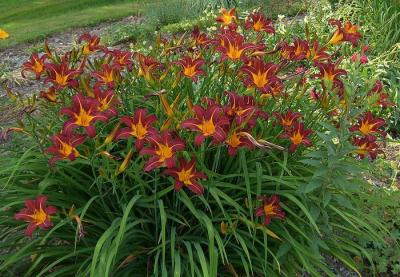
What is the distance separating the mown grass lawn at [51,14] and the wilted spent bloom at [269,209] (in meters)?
7.06

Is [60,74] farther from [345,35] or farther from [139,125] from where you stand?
[345,35]

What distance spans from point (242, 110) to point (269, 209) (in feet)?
1.55

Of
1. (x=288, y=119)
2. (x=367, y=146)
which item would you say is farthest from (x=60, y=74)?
(x=367, y=146)

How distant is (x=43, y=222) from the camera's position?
84.5 inches

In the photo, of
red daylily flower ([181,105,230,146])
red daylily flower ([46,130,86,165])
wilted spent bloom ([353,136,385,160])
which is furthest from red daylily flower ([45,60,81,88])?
wilted spent bloom ([353,136,385,160])

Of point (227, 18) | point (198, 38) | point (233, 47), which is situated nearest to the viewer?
point (233, 47)

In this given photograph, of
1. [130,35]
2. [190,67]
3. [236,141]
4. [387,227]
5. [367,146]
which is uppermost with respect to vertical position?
[190,67]

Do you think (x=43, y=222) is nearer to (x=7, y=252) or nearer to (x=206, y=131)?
(x=206, y=131)

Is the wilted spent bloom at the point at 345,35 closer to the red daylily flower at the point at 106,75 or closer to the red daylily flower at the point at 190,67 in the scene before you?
the red daylily flower at the point at 190,67

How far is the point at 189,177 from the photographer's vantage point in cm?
217

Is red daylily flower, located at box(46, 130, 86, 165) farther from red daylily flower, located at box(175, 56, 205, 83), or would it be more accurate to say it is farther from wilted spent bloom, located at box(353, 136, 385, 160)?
wilted spent bloom, located at box(353, 136, 385, 160)

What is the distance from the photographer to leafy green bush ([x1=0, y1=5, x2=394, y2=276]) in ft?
7.28

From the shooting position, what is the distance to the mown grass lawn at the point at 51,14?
926 centimetres

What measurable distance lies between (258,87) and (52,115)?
123cm
